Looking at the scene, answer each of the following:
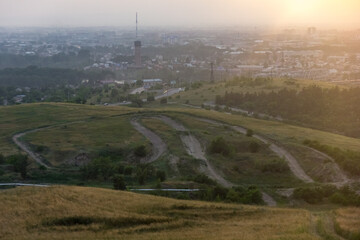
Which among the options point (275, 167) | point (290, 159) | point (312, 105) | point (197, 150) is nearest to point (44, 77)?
point (312, 105)

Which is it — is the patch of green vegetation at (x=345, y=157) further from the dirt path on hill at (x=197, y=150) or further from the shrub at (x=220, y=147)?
the dirt path on hill at (x=197, y=150)

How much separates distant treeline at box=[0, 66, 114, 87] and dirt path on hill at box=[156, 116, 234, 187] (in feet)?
152

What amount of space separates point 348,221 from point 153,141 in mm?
14538

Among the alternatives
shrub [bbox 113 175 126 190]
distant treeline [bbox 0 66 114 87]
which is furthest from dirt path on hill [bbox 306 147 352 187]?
distant treeline [bbox 0 66 114 87]

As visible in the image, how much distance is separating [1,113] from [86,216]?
81.6ft

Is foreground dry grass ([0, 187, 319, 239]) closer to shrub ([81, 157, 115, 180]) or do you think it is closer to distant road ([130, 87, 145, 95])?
shrub ([81, 157, 115, 180])

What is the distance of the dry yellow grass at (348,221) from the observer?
983 centimetres

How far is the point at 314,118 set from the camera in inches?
1339

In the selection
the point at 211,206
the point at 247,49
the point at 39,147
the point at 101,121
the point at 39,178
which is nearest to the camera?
the point at 211,206

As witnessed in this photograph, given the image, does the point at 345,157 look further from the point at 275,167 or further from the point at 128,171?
the point at 128,171

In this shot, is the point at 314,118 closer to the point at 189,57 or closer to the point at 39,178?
the point at 39,178

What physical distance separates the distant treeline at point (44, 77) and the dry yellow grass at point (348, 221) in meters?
62.8

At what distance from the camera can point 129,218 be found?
1029 centimetres

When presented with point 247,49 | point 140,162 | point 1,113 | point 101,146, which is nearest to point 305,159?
point 140,162
